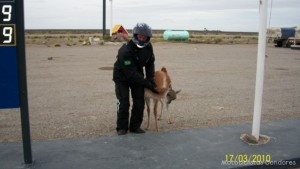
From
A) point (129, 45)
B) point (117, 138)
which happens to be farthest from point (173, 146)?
point (129, 45)

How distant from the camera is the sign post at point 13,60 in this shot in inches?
168

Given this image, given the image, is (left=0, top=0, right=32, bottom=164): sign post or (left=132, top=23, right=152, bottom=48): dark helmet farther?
(left=132, top=23, right=152, bottom=48): dark helmet

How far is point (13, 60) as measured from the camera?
4.41m

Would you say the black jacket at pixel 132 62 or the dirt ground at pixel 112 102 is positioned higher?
the black jacket at pixel 132 62

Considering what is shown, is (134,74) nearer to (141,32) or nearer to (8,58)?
(141,32)

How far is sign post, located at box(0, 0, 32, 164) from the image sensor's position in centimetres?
427

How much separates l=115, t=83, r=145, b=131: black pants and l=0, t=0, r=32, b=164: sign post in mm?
1928

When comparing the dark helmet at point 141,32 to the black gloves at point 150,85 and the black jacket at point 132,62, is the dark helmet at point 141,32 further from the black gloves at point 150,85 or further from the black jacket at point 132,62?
the black gloves at point 150,85

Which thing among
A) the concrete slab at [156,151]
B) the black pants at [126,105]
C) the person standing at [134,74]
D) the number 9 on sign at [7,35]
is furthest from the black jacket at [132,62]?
the number 9 on sign at [7,35]

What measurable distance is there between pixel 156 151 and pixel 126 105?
1.23 metres

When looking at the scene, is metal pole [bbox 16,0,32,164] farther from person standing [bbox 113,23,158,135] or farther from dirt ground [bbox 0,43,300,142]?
dirt ground [bbox 0,43,300,142]
